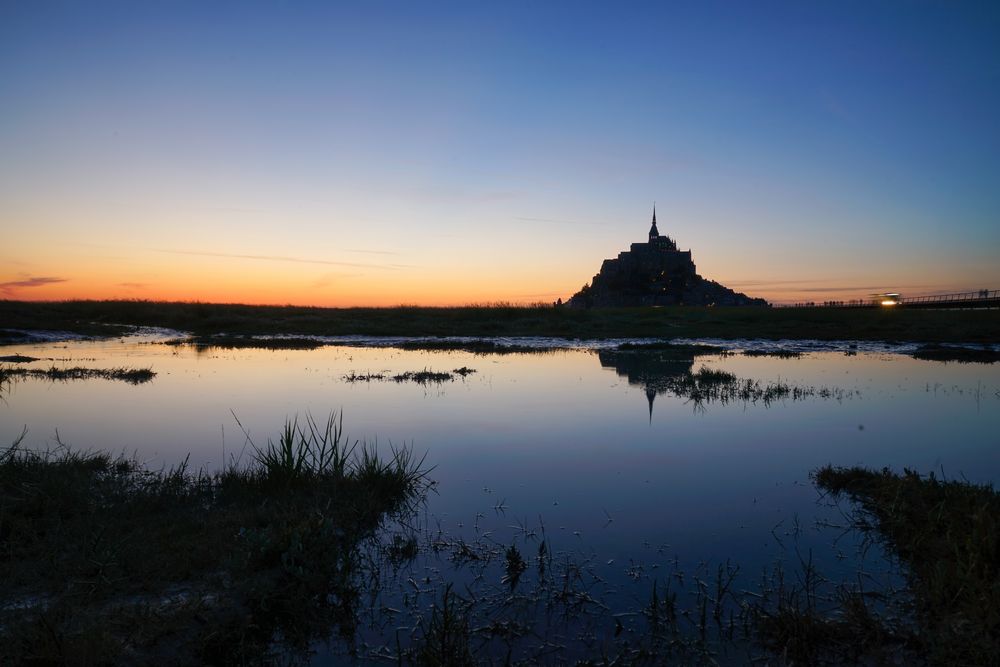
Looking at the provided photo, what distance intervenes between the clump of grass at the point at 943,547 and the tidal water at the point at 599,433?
697mm

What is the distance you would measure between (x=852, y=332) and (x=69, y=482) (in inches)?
1913

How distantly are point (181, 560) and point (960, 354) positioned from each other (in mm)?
35601

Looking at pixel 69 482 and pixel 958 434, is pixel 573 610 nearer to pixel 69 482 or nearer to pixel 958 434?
pixel 69 482

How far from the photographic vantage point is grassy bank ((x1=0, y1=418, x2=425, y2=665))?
15.1ft

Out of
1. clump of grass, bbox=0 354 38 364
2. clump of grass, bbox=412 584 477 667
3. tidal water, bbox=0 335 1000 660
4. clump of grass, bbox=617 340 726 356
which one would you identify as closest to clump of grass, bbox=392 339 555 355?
clump of grass, bbox=617 340 726 356

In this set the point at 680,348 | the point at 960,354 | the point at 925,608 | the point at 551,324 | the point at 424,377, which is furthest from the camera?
the point at 551,324

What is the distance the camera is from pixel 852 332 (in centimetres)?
4369

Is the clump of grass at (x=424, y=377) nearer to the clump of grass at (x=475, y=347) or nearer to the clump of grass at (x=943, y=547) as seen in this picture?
the clump of grass at (x=475, y=347)

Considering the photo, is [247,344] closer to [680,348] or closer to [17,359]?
[17,359]

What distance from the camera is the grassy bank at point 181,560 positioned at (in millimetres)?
4590

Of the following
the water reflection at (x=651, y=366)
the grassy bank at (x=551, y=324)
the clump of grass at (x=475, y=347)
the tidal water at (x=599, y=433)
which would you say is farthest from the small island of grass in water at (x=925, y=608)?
the grassy bank at (x=551, y=324)

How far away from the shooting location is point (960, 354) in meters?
29.3

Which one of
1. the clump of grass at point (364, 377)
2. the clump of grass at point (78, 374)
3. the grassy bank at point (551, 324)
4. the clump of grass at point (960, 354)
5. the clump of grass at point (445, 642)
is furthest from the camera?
the grassy bank at point (551, 324)

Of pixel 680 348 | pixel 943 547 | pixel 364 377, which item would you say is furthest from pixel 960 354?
pixel 943 547
